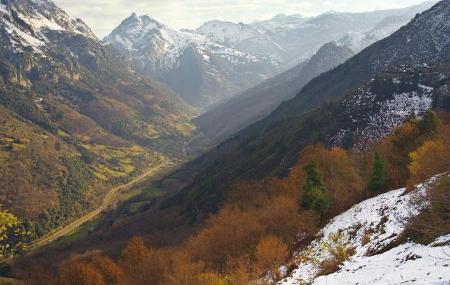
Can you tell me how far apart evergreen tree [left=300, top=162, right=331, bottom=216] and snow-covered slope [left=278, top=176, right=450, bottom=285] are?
1087 centimetres

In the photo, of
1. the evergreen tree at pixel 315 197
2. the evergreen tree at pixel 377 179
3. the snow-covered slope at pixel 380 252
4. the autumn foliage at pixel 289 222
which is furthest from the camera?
the evergreen tree at pixel 315 197

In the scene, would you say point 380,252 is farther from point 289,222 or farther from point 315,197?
point 289,222

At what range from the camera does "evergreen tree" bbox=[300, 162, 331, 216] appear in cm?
8794

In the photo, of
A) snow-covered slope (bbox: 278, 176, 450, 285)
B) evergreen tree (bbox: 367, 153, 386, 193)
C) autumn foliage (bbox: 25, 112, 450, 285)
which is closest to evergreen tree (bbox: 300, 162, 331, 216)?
autumn foliage (bbox: 25, 112, 450, 285)

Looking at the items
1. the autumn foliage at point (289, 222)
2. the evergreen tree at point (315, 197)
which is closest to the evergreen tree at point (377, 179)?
the autumn foliage at point (289, 222)

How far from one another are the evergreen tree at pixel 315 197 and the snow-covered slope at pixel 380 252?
10.9m

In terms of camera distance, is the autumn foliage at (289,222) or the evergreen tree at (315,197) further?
the evergreen tree at (315,197)

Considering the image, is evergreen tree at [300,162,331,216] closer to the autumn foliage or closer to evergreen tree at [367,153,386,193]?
the autumn foliage

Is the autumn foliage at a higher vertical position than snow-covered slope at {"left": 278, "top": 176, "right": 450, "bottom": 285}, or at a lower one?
lower

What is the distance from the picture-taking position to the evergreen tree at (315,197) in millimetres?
87938

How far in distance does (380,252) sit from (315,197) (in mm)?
41347

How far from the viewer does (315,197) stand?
290ft

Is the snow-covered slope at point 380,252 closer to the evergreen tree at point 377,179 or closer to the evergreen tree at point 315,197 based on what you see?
the evergreen tree at point 315,197

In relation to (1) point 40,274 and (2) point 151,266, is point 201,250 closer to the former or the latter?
(2) point 151,266
